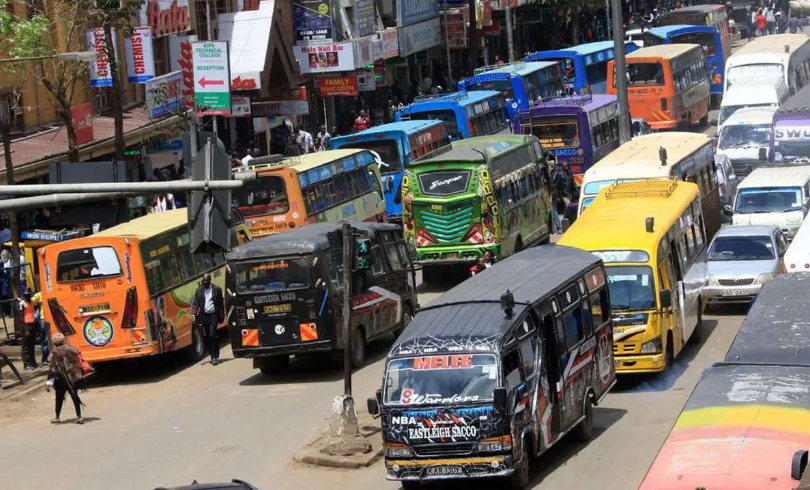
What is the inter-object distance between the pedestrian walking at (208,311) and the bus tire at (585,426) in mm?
9199

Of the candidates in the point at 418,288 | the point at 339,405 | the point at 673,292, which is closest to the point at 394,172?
the point at 418,288

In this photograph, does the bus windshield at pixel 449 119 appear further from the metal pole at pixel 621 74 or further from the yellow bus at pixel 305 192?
the yellow bus at pixel 305 192

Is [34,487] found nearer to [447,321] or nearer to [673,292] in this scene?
[447,321]

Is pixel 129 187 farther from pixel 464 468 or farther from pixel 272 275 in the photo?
pixel 272 275

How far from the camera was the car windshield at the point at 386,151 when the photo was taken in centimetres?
3725

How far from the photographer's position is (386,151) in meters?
37.5

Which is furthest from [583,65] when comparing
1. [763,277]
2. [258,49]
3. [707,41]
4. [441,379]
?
[441,379]

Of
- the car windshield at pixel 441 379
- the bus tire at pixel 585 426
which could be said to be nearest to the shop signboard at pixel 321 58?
the bus tire at pixel 585 426

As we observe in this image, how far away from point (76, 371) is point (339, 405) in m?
4.86

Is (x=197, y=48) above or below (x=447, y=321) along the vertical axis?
above

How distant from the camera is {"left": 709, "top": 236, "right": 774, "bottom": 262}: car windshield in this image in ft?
92.0

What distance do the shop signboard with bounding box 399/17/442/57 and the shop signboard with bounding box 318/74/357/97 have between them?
7654 mm

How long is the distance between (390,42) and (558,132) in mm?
14415

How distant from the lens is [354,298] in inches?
988
